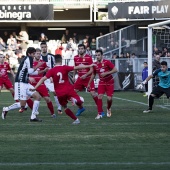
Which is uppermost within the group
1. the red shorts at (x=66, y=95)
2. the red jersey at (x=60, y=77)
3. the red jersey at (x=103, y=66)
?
the red jersey at (x=103, y=66)

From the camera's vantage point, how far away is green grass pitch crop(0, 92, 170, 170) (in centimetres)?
1004

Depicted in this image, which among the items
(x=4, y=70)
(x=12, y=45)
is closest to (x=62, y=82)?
(x=4, y=70)

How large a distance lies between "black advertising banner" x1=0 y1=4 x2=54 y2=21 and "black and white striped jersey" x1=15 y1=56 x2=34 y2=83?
26.4 metres

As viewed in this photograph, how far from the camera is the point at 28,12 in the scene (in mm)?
43656

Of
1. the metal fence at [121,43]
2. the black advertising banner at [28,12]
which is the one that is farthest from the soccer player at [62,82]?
the black advertising banner at [28,12]

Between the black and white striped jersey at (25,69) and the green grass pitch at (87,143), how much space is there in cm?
105

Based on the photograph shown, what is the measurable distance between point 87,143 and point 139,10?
29717 millimetres

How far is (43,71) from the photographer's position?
1850 cm

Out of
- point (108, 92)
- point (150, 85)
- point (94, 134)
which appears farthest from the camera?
point (150, 85)

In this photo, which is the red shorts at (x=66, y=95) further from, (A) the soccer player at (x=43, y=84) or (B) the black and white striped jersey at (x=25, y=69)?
(A) the soccer player at (x=43, y=84)

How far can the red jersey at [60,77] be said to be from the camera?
52.1ft

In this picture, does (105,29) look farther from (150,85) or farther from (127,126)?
(127,126)

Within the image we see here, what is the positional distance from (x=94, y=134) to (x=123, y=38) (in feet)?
86.5

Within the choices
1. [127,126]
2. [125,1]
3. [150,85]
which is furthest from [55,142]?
[125,1]
